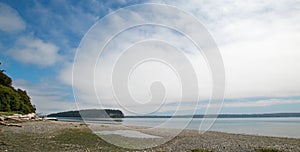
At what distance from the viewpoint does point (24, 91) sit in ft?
295

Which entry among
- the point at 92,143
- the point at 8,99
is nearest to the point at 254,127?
the point at 92,143

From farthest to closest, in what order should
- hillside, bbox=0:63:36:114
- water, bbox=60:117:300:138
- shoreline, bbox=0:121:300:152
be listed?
hillside, bbox=0:63:36:114
water, bbox=60:117:300:138
shoreline, bbox=0:121:300:152

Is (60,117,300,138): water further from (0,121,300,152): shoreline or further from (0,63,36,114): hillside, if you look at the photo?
(0,63,36,114): hillside

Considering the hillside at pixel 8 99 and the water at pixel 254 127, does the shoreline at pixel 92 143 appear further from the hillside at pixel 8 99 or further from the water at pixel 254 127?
the hillside at pixel 8 99

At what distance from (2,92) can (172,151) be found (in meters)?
56.2

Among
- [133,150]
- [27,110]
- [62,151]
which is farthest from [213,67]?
[27,110]

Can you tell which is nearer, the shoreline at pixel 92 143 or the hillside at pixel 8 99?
the shoreline at pixel 92 143


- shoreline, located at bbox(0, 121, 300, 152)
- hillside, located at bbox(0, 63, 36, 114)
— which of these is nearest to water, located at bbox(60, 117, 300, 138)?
shoreline, located at bbox(0, 121, 300, 152)

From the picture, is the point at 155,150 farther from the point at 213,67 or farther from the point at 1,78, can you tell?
the point at 1,78

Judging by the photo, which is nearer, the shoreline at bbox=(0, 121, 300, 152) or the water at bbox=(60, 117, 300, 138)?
the shoreline at bbox=(0, 121, 300, 152)

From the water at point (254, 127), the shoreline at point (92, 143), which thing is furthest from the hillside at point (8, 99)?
the shoreline at point (92, 143)

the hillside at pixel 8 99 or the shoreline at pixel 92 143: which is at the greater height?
the hillside at pixel 8 99

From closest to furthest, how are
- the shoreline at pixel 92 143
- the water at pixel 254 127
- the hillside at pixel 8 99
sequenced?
1. the shoreline at pixel 92 143
2. the water at pixel 254 127
3. the hillside at pixel 8 99

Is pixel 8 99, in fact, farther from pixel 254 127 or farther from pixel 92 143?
pixel 254 127
